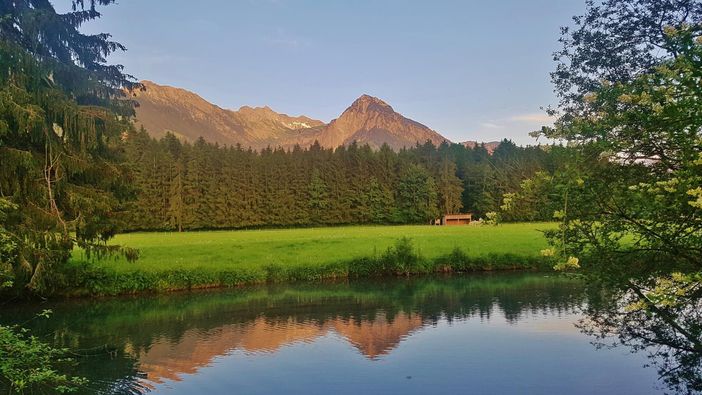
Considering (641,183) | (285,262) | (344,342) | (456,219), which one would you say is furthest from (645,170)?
(456,219)

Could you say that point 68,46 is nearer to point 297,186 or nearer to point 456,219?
point 297,186

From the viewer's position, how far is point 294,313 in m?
24.5

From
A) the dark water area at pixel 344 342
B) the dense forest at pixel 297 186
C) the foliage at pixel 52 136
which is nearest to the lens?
the dark water area at pixel 344 342

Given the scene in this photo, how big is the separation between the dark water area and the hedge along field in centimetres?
143

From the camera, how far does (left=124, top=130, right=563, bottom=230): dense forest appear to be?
83562 millimetres

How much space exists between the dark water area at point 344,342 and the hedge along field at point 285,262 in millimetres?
1434

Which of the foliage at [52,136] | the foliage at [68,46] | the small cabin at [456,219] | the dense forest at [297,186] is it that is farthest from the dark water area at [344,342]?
the small cabin at [456,219]

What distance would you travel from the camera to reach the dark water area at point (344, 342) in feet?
48.1

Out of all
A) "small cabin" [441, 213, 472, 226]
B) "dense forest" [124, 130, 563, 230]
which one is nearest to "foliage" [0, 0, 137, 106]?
"dense forest" [124, 130, 563, 230]

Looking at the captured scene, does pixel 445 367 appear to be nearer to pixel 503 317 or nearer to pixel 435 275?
pixel 503 317

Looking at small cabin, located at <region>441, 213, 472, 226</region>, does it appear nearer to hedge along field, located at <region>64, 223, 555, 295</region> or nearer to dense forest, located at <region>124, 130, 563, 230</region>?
dense forest, located at <region>124, 130, 563, 230</region>

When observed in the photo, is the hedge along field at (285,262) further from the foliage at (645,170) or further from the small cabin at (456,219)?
the small cabin at (456,219)

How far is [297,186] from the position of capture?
311 ft

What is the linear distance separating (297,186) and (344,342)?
76.2 m
